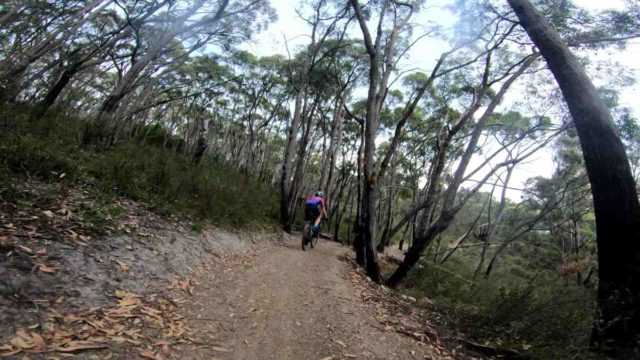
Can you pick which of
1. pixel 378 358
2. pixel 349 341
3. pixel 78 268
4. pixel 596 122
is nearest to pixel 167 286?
pixel 78 268

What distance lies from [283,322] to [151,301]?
1.47 meters

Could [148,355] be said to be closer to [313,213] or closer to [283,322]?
[283,322]

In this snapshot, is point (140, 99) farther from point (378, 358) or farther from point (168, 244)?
point (378, 358)

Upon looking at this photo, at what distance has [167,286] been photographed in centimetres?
409

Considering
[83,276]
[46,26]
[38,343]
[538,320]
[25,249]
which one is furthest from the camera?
[46,26]

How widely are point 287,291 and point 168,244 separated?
6.52 feet

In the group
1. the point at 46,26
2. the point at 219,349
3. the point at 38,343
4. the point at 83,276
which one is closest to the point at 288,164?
the point at 83,276

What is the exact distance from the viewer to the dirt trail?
3.13 meters

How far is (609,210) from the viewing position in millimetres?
3145

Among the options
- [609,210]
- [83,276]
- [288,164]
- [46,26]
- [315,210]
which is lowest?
[83,276]

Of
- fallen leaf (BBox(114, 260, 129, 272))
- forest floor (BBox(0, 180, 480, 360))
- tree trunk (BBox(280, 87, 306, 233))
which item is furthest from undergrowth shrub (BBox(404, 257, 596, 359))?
Answer: tree trunk (BBox(280, 87, 306, 233))

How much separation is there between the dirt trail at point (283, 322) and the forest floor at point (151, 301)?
0.02m

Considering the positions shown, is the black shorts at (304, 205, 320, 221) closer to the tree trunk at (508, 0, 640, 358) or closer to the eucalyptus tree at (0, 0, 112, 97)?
the tree trunk at (508, 0, 640, 358)

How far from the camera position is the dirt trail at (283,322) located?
10.3ft
